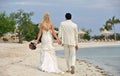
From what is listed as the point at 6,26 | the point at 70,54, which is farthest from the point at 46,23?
the point at 6,26

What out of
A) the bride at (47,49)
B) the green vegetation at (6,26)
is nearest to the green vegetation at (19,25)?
the green vegetation at (6,26)

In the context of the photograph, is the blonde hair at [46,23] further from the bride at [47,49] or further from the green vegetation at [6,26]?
the green vegetation at [6,26]

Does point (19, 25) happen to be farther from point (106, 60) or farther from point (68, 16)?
point (68, 16)

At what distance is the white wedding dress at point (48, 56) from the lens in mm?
12719

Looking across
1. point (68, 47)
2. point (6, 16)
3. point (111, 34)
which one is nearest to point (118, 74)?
point (68, 47)

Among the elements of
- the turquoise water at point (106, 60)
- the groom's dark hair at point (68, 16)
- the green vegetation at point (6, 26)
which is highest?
the green vegetation at point (6, 26)

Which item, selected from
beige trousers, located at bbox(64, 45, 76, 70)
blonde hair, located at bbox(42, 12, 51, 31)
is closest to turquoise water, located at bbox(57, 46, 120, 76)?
beige trousers, located at bbox(64, 45, 76, 70)

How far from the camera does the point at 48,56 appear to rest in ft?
42.3

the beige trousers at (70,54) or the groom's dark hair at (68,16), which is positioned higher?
the groom's dark hair at (68,16)

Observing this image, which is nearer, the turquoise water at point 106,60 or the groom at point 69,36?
the groom at point 69,36

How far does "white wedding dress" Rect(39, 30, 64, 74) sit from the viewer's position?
1272 cm

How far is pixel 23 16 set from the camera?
72.9 metres

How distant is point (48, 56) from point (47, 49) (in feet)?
0.74

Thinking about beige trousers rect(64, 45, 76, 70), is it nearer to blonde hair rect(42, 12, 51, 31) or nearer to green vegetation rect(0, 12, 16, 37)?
blonde hair rect(42, 12, 51, 31)
